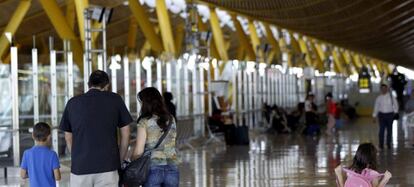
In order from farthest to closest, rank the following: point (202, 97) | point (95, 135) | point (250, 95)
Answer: point (250, 95), point (202, 97), point (95, 135)

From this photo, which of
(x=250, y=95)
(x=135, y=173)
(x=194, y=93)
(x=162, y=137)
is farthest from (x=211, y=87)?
(x=135, y=173)

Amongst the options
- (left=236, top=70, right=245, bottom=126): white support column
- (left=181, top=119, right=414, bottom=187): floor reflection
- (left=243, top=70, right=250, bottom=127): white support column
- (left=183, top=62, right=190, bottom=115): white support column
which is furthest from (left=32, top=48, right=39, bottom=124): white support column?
(left=243, top=70, right=250, bottom=127): white support column

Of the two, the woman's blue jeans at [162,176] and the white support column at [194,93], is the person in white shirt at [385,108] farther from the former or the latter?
the woman's blue jeans at [162,176]

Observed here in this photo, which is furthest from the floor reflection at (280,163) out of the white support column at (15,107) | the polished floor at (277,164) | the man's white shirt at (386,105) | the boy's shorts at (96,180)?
the boy's shorts at (96,180)

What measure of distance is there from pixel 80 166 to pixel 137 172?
0.44m

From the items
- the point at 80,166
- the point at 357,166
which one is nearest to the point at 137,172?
the point at 80,166

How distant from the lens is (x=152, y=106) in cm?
684

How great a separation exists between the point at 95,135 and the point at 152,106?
0.58m

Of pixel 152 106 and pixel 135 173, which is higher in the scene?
pixel 152 106

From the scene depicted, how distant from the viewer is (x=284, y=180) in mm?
12883

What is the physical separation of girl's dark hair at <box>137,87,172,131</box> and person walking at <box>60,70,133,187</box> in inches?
11.9

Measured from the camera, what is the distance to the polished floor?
12.9 meters

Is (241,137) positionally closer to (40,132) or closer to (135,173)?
Result: (40,132)

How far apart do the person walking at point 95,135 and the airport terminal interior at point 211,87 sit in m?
0.12
